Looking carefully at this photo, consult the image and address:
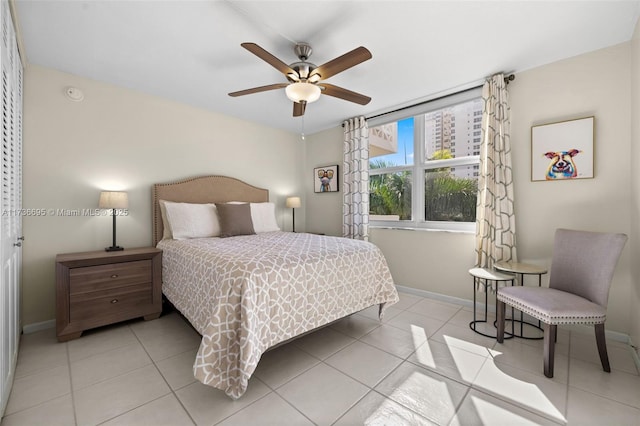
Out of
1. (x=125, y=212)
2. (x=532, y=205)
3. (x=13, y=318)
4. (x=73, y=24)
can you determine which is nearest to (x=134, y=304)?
(x=13, y=318)

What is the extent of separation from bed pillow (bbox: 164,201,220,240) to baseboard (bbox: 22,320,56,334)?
1.34 metres

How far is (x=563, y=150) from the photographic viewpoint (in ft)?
8.30

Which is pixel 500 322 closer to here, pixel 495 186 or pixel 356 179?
pixel 495 186

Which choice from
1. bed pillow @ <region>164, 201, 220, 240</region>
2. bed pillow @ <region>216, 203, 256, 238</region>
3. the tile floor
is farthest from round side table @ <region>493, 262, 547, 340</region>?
bed pillow @ <region>164, 201, 220, 240</region>

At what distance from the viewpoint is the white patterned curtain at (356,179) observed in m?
4.05

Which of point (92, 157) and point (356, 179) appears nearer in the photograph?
point (92, 157)

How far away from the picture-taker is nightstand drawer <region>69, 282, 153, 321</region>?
2.36 meters

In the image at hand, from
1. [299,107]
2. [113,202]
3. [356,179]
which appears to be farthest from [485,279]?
[113,202]

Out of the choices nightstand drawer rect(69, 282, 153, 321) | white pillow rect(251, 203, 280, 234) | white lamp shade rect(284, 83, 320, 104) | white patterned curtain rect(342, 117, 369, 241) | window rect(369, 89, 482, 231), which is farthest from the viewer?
white patterned curtain rect(342, 117, 369, 241)

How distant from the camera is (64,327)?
90.4 inches

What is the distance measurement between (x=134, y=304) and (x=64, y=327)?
51 centimetres

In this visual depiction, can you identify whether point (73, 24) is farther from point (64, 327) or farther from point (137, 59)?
point (64, 327)

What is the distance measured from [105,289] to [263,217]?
76.1 inches

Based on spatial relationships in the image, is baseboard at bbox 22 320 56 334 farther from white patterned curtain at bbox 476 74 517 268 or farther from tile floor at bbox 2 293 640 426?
white patterned curtain at bbox 476 74 517 268
